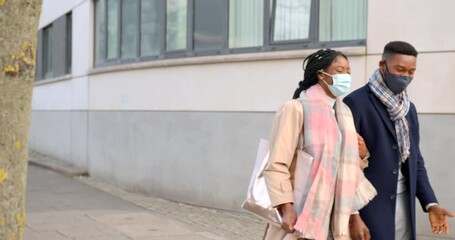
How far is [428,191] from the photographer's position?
3.86 meters

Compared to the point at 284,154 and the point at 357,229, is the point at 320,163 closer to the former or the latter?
the point at 284,154

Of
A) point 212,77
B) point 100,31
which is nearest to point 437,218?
point 212,77

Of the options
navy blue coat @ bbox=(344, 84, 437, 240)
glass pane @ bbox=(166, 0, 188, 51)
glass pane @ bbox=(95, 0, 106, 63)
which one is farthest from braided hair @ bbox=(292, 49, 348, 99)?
glass pane @ bbox=(95, 0, 106, 63)

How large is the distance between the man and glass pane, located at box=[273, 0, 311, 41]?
4930 mm

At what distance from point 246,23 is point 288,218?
20.7ft

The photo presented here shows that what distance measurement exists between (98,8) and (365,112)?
10497 mm

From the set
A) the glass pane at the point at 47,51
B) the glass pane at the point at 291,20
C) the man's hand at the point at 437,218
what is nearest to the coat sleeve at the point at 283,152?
the man's hand at the point at 437,218

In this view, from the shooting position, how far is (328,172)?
3334 millimetres

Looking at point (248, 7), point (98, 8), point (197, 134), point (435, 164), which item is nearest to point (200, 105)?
point (197, 134)

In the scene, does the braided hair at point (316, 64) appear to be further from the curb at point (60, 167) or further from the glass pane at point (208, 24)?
the curb at point (60, 167)

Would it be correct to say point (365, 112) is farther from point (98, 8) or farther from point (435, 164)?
point (98, 8)

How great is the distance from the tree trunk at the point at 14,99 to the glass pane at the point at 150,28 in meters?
7.80

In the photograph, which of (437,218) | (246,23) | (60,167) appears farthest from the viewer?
(60,167)

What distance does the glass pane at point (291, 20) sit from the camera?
8.62 m
